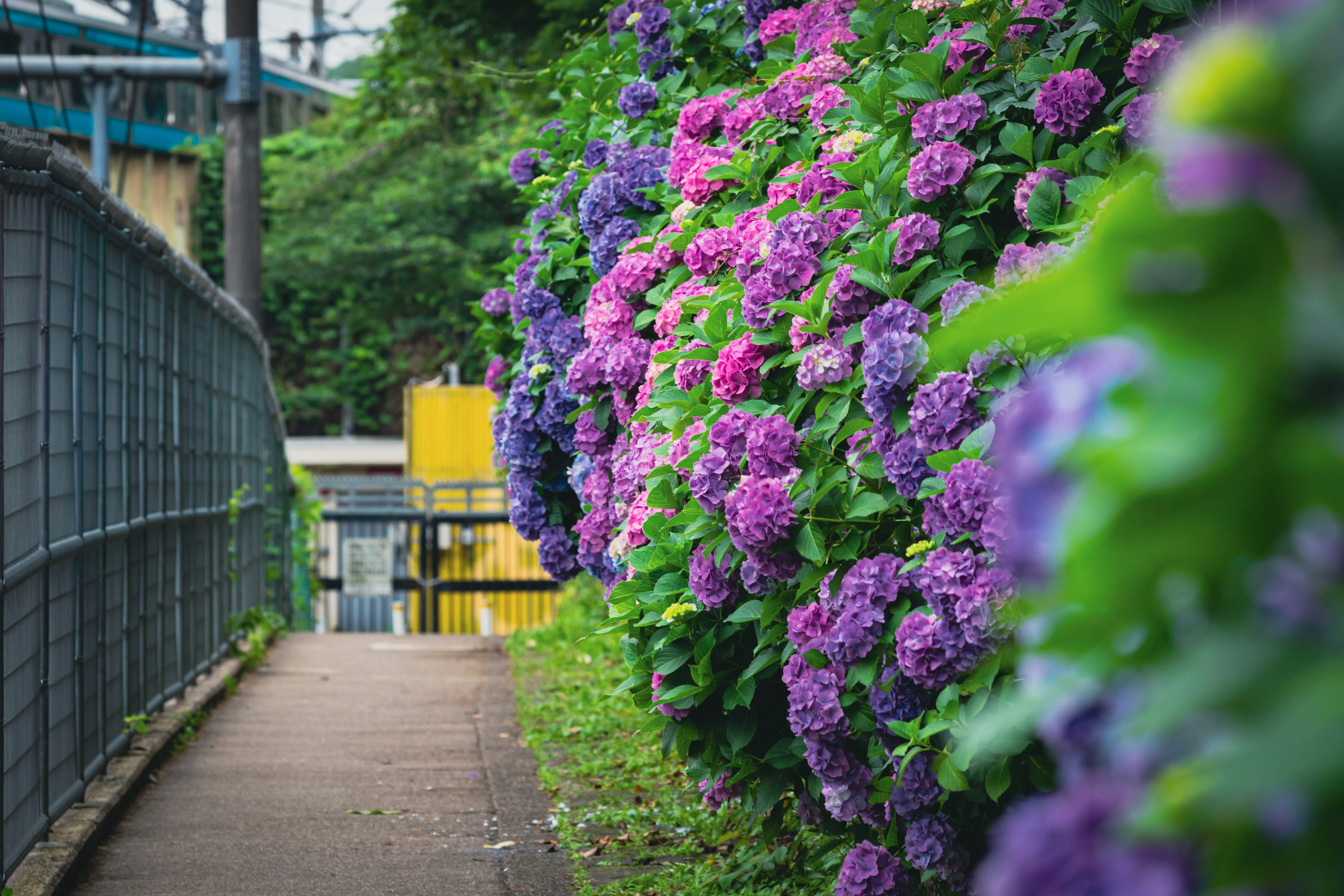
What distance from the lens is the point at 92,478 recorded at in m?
4.69

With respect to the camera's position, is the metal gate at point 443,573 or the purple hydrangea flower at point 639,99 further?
the metal gate at point 443,573

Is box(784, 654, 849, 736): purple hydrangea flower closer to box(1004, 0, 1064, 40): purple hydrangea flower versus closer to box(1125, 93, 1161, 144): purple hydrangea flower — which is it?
box(1125, 93, 1161, 144): purple hydrangea flower

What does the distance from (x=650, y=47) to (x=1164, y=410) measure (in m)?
4.32

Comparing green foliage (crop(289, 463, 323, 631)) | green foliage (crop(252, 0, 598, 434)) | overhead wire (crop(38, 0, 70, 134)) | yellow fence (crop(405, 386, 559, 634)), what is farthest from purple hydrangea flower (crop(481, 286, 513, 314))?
yellow fence (crop(405, 386, 559, 634))

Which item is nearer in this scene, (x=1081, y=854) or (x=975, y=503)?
(x=1081, y=854)

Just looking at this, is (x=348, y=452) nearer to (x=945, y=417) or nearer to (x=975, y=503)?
(x=945, y=417)

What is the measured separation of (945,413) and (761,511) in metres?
0.43

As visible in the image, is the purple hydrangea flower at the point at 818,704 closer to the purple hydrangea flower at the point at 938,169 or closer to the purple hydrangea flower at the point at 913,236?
the purple hydrangea flower at the point at 913,236

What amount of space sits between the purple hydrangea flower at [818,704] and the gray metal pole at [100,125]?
10073 mm

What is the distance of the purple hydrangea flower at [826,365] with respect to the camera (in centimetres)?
272

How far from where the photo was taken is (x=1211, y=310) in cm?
57

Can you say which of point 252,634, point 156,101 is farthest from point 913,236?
point 156,101

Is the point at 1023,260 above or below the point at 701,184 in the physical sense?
below

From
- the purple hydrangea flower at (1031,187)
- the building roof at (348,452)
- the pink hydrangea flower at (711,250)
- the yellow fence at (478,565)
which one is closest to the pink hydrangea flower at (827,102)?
the pink hydrangea flower at (711,250)
